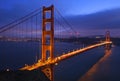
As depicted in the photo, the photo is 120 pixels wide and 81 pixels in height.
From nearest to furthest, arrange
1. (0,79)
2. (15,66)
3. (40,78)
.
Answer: (0,79) → (40,78) → (15,66)

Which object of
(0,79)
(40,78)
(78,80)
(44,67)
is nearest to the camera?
(0,79)

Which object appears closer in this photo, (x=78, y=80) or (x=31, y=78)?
(x=31, y=78)

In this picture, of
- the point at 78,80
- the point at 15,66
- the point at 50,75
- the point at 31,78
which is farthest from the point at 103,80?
the point at 31,78

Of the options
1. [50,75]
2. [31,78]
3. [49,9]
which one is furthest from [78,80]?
[31,78]

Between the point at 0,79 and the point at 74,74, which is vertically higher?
the point at 0,79

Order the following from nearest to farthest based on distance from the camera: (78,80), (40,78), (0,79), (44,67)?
(0,79)
(40,78)
(44,67)
(78,80)

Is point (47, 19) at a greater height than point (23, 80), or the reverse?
point (47, 19)

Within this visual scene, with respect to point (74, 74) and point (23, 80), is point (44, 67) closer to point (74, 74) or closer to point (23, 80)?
point (23, 80)

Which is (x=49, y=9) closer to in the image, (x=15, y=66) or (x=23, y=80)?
(x=23, y=80)

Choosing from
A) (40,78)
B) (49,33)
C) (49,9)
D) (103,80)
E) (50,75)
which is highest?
(49,9)
